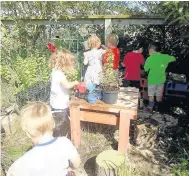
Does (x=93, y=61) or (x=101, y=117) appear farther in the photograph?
(x=93, y=61)

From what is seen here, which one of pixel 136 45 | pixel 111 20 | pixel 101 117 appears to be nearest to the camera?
pixel 101 117

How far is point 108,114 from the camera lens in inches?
161

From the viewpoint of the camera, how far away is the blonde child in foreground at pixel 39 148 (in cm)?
197

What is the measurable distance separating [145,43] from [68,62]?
13.9 feet

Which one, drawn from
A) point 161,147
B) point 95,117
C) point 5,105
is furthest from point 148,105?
point 5,105

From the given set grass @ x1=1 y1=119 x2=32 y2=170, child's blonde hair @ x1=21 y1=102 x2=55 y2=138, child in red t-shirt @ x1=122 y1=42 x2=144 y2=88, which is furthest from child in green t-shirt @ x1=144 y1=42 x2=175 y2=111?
child's blonde hair @ x1=21 y1=102 x2=55 y2=138

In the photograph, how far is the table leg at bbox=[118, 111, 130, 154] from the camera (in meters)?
3.93

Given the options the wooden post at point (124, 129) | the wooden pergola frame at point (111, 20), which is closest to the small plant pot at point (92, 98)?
the wooden post at point (124, 129)

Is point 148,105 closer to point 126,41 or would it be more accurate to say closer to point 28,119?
point 126,41

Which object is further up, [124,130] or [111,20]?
[111,20]

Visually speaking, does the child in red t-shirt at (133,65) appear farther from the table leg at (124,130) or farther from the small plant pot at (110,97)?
the table leg at (124,130)

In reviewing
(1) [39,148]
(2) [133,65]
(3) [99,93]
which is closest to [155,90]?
(2) [133,65]

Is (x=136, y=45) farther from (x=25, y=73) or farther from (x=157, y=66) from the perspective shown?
(x=25, y=73)

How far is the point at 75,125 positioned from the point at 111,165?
3.20ft
